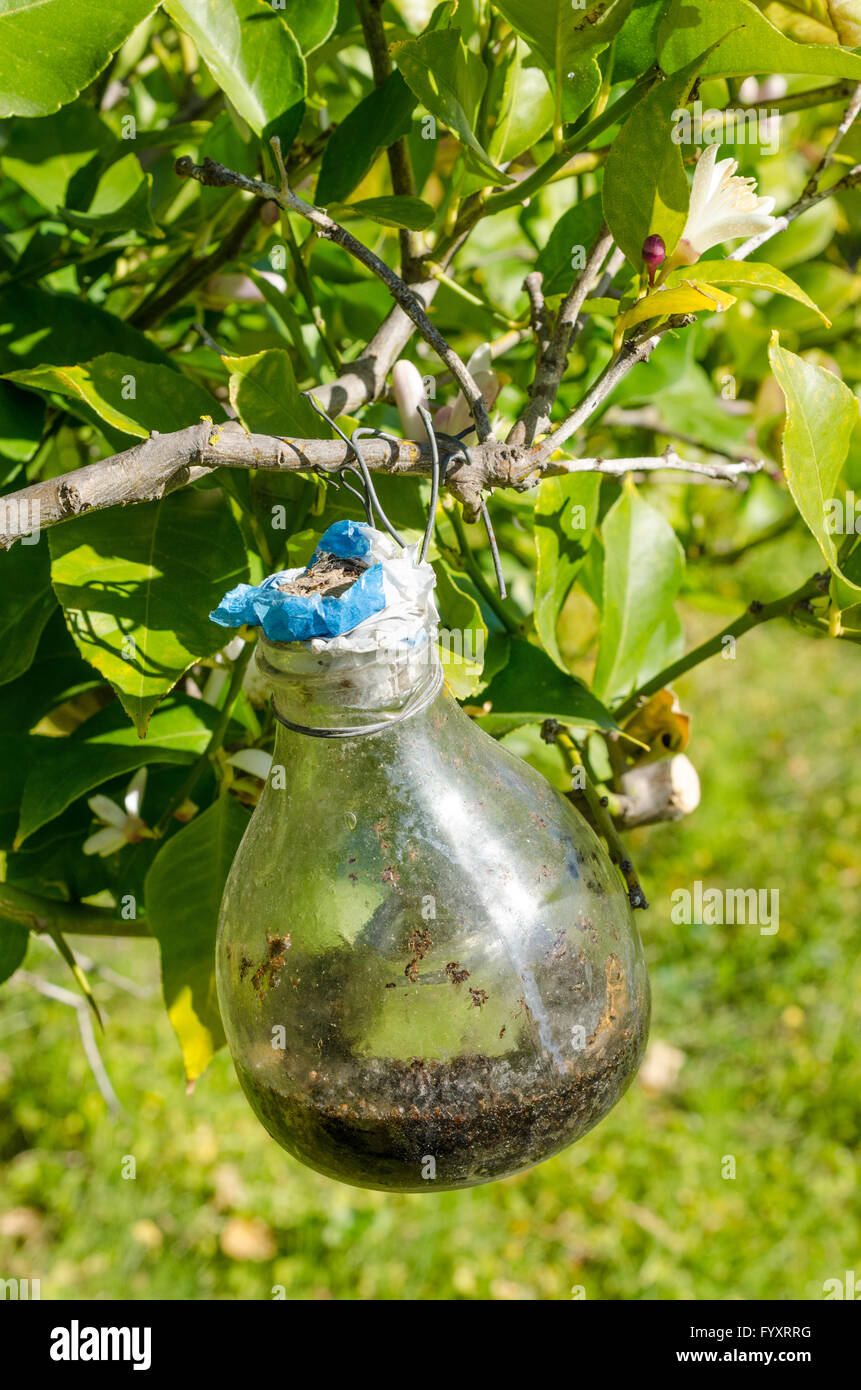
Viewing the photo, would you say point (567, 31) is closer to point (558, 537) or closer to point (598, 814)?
point (558, 537)

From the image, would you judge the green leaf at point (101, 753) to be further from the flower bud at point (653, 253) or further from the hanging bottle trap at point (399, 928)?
the flower bud at point (653, 253)

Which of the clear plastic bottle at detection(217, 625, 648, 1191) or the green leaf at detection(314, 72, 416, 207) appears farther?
the green leaf at detection(314, 72, 416, 207)

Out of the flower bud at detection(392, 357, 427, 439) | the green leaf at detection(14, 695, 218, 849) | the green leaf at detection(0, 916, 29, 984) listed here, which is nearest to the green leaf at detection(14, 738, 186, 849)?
the green leaf at detection(14, 695, 218, 849)

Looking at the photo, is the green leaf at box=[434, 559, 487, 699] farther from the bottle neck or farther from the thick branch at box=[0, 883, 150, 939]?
the thick branch at box=[0, 883, 150, 939]

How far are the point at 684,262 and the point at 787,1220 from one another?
1537 millimetres

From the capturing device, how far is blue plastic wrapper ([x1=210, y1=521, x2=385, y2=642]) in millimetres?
410

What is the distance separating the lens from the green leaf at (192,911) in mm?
597

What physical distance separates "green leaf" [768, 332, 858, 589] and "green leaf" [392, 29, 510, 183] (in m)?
0.16

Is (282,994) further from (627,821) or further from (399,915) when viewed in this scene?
(627,821)

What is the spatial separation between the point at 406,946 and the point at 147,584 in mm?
215

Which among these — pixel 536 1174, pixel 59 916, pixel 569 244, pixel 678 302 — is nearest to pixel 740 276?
pixel 678 302

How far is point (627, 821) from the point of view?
71cm

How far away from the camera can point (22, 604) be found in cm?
62
